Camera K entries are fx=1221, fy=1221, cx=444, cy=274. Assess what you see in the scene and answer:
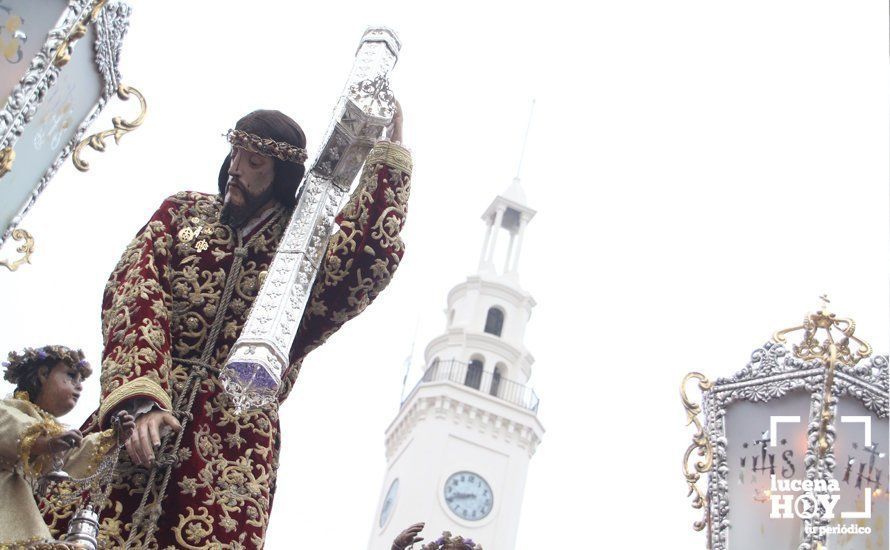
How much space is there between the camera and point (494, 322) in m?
50.0

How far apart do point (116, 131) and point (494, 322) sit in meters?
44.2

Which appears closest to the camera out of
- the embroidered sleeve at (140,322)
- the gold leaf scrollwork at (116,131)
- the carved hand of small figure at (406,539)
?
the embroidered sleeve at (140,322)

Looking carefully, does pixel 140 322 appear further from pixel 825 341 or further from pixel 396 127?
pixel 825 341

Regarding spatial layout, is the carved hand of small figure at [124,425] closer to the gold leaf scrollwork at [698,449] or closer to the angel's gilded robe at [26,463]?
the angel's gilded robe at [26,463]

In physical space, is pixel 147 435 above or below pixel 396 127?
below

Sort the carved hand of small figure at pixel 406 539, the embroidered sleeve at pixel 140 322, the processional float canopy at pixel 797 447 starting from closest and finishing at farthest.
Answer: the embroidered sleeve at pixel 140 322
the carved hand of small figure at pixel 406 539
the processional float canopy at pixel 797 447

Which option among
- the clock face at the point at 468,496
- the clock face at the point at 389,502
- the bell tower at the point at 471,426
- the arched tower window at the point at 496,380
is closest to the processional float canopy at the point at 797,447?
the bell tower at the point at 471,426

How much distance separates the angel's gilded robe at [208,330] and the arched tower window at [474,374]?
4465 centimetres

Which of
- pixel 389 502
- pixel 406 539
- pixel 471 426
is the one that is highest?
pixel 471 426

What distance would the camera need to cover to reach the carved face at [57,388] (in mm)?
3404

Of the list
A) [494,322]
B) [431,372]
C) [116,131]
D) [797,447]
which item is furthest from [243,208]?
[494,322]

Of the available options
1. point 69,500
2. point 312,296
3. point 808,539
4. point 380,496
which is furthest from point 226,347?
point 380,496

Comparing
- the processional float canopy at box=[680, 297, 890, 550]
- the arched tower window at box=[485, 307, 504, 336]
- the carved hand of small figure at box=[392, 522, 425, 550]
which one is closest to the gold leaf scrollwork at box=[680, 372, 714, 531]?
the processional float canopy at box=[680, 297, 890, 550]

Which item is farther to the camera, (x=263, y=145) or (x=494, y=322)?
(x=494, y=322)
